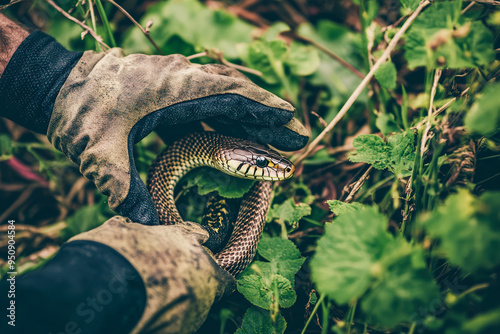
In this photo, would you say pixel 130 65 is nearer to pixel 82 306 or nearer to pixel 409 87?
pixel 82 306

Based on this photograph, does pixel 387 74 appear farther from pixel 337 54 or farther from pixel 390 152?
pixel 337 54

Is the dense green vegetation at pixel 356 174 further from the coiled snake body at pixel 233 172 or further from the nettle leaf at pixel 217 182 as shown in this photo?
the coiled snake body at pixel 233 172

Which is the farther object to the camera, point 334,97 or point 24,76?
point 334,97

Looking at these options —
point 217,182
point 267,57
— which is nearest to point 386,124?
point 267,57

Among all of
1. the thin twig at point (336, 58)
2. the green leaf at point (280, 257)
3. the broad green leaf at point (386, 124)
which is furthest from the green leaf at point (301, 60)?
the green leaf at point (280, 257)

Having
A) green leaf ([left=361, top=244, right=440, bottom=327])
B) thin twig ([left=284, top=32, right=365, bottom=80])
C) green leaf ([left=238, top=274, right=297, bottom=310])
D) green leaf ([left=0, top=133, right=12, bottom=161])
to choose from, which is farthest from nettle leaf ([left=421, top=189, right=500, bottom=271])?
green leaf ([left=0, top=133, right=12, bottom=161])

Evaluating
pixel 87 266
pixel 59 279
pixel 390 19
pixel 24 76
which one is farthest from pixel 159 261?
pixel 390 19
